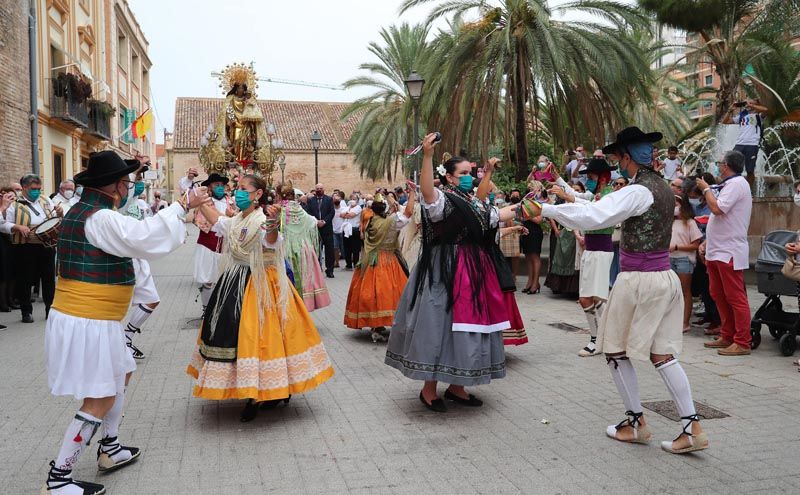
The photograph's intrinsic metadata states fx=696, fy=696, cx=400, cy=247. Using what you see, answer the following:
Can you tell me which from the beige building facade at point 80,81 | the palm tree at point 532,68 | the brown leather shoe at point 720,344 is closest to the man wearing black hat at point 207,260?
the brown leather shoe at point 720,344

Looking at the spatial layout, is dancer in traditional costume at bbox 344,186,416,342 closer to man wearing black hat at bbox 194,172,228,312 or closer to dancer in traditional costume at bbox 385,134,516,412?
man wearing black hat at bbox 194,172,228,312

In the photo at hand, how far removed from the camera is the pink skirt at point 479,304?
5188 millimetres

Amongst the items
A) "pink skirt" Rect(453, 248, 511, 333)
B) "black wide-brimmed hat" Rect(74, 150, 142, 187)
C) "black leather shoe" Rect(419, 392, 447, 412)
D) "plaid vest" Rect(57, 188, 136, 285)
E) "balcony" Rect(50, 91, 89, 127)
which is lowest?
"black leather shoe" Rect(419, 392, 447, 412)

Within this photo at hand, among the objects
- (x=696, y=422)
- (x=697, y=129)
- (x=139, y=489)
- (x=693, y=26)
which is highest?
(x=693, y=26)

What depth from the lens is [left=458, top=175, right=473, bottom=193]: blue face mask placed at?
5340mm

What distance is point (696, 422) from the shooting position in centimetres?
438

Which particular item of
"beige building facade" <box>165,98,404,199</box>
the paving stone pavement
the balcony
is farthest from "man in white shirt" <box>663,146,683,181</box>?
"beige building facade" <box>165,98,404,199</box>

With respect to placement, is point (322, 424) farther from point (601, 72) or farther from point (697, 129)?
point (697, 129)

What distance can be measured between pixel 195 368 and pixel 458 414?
203cm

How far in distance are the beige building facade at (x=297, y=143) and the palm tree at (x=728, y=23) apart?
28064 millimetres

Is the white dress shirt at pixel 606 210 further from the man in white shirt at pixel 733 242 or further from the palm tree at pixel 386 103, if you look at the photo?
the palm tree at pixel 386 103

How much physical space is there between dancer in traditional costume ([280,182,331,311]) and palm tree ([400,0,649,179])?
7677 millimetres

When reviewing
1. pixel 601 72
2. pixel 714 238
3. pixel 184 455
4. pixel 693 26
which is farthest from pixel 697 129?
pixel 184 455

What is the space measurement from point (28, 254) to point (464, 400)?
761 centimetres
